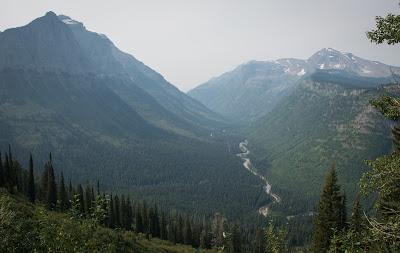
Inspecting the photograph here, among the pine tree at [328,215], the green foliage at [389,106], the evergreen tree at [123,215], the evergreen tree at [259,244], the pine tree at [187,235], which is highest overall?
the green foliage at [389,106]

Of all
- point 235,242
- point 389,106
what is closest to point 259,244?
point 235,242

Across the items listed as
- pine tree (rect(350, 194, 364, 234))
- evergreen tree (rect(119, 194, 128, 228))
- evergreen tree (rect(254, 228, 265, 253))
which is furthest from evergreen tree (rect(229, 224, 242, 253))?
pine tree (rect(350, 194, 364, 234))

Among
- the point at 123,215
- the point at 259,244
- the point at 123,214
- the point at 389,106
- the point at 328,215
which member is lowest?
the point at 259,244

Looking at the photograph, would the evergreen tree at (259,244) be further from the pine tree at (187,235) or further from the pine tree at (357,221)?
the pine tree at (357,221)

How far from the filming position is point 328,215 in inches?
2085

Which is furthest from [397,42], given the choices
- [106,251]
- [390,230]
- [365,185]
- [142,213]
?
[142,213]

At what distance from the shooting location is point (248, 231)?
195250 mm

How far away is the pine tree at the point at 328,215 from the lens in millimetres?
52312

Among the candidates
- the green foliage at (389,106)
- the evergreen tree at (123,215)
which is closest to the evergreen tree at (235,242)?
the evergreen tree at (123,215)

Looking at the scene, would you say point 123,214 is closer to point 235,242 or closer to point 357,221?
point 235,242

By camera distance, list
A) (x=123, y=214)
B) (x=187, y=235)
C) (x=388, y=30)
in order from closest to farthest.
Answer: (x=388, y=30)
(x=123, y=214)
(x=187, y=235)

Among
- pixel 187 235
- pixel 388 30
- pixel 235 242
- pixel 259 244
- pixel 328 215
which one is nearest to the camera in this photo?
pixel 388 30

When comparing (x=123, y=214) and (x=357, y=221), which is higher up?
(x=357, y=221)

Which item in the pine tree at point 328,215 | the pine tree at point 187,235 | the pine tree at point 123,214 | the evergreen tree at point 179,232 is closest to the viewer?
the pine tree at point 328,215
